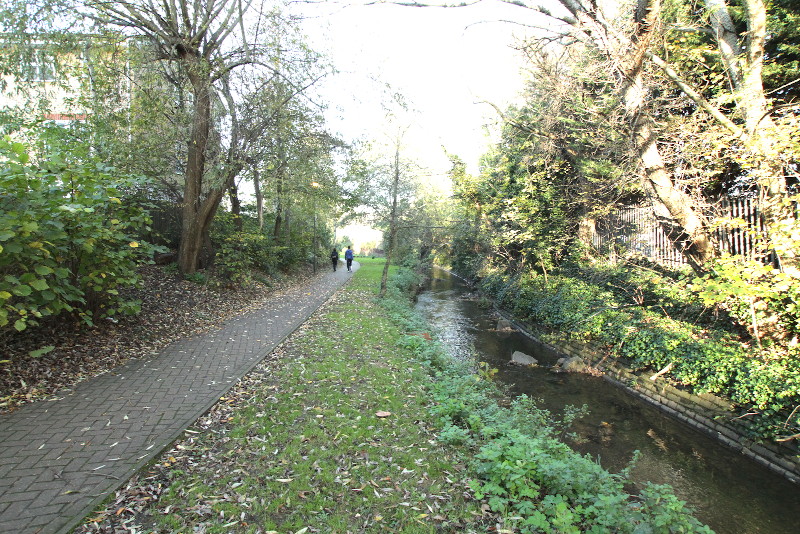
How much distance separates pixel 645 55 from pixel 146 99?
36.4 feet

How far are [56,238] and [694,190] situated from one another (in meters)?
10.8

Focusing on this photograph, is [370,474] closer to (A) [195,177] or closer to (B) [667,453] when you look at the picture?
(B) [667,453]

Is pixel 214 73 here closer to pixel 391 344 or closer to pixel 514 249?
pixel 391 344

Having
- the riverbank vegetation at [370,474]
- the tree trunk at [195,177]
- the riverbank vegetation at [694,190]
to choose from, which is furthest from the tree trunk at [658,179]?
the tree trunk at [195,177]

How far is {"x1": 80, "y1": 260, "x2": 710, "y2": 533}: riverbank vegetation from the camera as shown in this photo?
2852mm

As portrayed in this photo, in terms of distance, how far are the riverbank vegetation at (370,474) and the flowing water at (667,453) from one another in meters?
1.55

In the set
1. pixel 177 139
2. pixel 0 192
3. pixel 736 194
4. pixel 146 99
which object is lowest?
pixel 0 192

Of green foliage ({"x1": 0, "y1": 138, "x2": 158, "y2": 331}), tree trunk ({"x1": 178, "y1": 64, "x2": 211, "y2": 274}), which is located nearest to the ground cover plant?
green foliage ({"x1": 0, "y1": 138, "x2": 158, "y2": 331})

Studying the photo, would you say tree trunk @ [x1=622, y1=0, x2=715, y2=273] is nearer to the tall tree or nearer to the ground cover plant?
the ground cover plant

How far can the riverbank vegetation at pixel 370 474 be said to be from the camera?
285 cm

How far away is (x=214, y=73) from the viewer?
9680 millimetres

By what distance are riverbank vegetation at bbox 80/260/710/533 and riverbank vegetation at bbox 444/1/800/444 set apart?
3.84 meters

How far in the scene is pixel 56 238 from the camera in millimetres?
4422

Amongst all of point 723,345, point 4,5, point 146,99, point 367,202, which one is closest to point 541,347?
point 723,345
